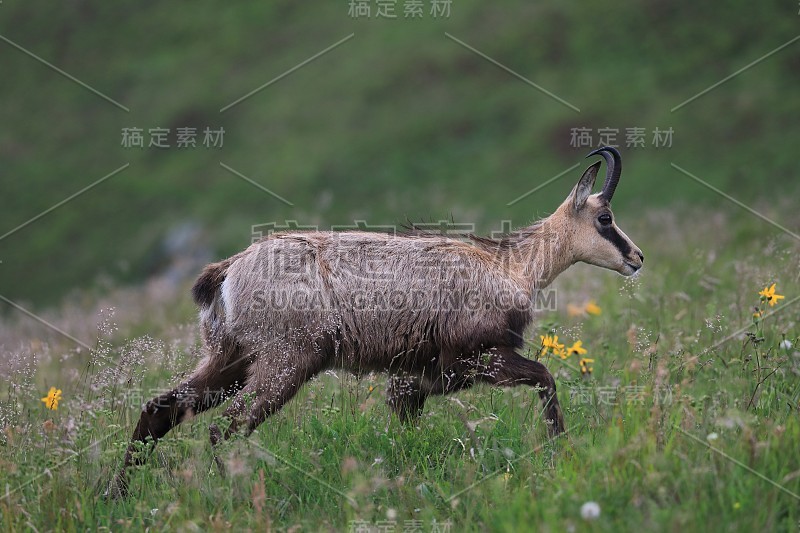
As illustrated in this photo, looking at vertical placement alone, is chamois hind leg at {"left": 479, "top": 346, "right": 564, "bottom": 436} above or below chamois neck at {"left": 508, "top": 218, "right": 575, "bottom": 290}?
below

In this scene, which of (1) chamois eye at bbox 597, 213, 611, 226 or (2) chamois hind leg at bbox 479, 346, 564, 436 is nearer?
(2) chamois hind leg at bbox 479, 346, 564, 436

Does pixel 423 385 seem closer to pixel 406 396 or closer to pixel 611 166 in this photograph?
pixel 406 396

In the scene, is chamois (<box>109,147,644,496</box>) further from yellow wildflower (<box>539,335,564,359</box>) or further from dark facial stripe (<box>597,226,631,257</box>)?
dark facial stripe (<box>597,226,631,257</box>)

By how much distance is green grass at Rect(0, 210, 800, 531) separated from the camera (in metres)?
4.27

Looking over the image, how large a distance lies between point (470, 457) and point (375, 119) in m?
22.4

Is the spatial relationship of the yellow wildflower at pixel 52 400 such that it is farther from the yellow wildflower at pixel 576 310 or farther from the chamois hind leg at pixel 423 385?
the yellow wildflower at pixel 576 310

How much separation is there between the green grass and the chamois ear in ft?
3.81

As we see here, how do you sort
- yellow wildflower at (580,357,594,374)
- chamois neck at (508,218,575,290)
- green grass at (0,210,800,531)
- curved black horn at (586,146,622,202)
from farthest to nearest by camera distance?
chamois neck at (508,218,575,290), curved black horn at (586,146,622,202), yellow wildflower at (580,357,594,374), green grass at (0,210,800,531)

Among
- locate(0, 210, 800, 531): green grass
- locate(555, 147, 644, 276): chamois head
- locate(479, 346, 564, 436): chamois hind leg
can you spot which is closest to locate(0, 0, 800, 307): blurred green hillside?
locate(555, 147, 644, 276): chamois head

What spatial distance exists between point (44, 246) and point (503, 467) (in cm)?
2433

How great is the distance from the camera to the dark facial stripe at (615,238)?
22.5 ft

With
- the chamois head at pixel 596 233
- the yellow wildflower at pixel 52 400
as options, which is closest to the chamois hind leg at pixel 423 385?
the chamois head at pixel 596 233

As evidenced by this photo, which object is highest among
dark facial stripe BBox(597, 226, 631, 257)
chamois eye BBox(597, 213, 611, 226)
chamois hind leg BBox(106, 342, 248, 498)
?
chamois eye BBox(597, 213, 611, 226)

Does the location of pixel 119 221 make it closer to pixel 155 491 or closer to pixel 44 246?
pixel 44 246
